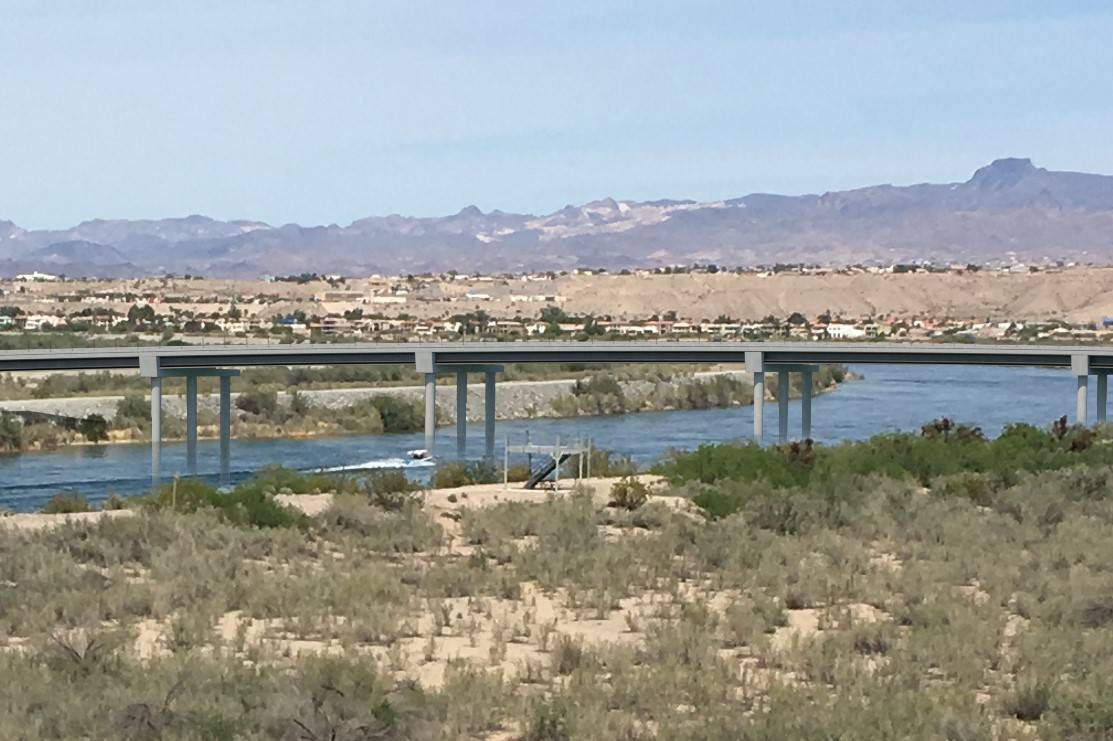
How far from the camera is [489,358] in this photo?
63.7 metres

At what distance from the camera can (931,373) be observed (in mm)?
116000

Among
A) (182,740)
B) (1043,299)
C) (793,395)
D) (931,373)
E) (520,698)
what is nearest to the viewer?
(182,740)

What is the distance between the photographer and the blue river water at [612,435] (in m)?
56.2

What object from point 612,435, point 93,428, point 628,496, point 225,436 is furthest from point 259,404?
point 628,496

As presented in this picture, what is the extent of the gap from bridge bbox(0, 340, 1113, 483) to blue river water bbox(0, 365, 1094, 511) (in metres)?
2.18

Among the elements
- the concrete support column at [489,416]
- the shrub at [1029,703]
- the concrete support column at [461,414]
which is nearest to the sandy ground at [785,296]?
the concrete support column at [489,416]

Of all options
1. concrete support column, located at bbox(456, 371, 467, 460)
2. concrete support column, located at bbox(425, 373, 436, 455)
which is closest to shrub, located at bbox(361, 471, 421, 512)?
concrete support column, located at bbox(425, 373, 436, 455)

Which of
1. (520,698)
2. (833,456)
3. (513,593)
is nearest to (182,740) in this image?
(520,698)

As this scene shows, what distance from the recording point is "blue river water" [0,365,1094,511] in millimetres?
56156

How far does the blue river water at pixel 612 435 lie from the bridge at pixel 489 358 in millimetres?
2180

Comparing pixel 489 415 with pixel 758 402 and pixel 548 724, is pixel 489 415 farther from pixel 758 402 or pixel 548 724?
pixel 548 724

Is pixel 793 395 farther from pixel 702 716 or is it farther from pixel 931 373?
pixel 702 716

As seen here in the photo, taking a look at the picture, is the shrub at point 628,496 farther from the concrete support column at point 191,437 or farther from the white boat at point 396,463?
the concrete support column at point 191,437

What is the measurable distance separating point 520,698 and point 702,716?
168cm
